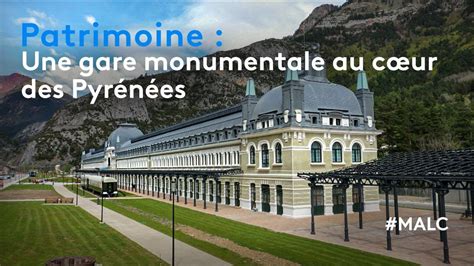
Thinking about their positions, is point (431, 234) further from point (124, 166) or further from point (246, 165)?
point (124, 166)

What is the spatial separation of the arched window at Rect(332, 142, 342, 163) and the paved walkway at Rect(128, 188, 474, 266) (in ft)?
19.0

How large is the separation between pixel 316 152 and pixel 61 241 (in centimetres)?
2489

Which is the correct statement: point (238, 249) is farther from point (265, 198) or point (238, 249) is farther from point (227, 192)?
point (227, 192)

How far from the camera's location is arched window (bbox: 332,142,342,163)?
4228cm

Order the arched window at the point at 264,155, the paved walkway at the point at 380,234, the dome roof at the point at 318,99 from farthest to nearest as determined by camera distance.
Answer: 1. the arched window at the point at 264,155
2. the dome roof at the point at 318,99
3. the paved walkway at the point at 380,234

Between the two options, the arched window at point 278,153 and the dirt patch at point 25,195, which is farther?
the dirt patch at point 25,195

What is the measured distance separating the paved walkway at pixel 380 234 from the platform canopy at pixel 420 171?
3870 millimetres

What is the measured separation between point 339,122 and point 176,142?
37425 mm

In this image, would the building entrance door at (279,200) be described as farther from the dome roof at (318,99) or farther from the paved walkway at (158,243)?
the paved walkway at (158,243)

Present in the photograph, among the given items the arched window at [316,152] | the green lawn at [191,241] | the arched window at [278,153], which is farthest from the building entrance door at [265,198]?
the green lawn at [191,241]

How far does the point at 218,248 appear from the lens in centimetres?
2466

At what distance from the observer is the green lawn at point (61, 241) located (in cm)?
2257

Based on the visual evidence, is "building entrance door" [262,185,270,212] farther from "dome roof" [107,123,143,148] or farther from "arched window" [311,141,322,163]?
"dome roof" [107,123,143,148]

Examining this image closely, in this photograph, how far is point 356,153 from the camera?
44.0 metres
